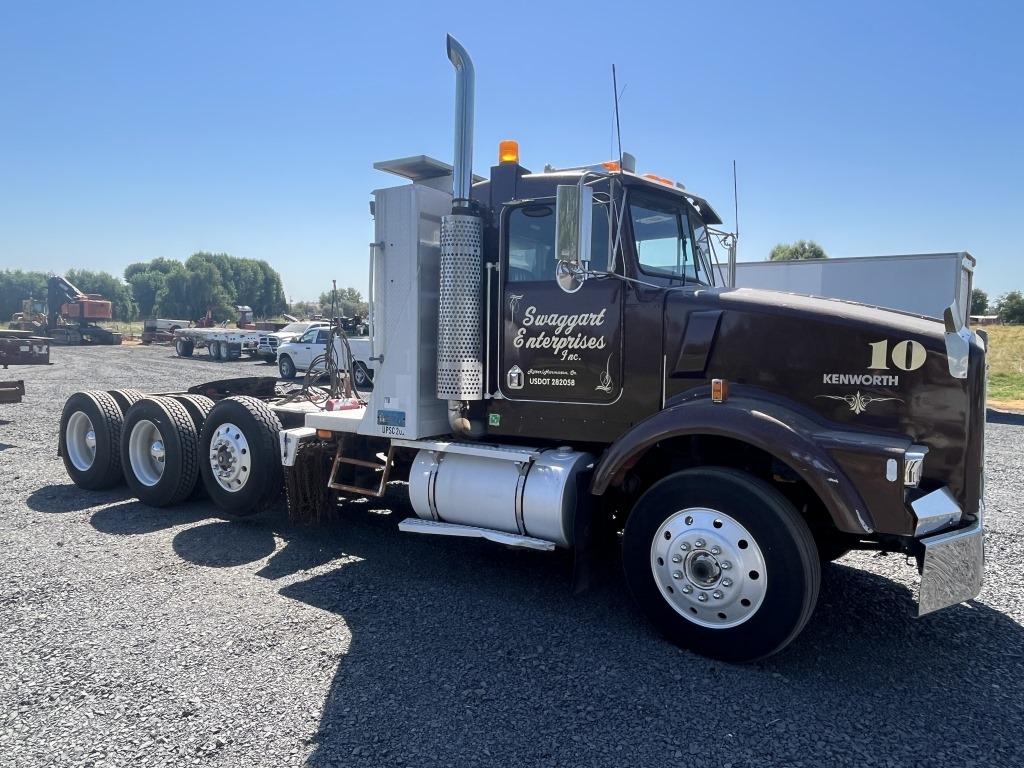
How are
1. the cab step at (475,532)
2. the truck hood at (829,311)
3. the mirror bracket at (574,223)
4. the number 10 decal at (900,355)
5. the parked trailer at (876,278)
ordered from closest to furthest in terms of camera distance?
1. the number 10 decal at (900,355)
2. the truck hood at (829,311)
3. the mirror bracket at (574,223)
4. the cab step at (475,532)
5. the parked trailer at (876,278)

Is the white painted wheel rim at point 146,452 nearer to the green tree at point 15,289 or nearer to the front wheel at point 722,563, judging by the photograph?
the front wheel at point 722,563

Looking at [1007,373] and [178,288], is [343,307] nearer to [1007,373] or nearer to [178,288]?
[1007,373]

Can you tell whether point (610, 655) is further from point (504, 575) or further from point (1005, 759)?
point (1005, 759)

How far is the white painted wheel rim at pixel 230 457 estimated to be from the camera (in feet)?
20.5

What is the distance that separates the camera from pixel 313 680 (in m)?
3.61

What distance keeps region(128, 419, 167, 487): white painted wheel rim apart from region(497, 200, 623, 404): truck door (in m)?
4.02

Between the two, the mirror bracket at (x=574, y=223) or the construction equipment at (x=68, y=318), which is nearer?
the mirror bracket at (x=574, y=223)

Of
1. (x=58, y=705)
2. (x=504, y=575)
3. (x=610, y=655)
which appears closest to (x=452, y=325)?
(x=504, y=575)

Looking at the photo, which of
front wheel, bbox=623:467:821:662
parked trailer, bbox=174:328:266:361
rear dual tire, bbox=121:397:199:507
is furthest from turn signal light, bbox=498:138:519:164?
parked trailer, bbox=174:328:266:361

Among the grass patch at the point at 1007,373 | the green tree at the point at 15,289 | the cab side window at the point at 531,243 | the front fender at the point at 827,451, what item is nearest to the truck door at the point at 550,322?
the cab side window at the point at 531,243

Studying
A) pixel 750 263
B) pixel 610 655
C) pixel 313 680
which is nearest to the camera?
pixel 313 680

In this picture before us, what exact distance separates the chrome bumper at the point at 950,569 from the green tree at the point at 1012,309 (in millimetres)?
66875

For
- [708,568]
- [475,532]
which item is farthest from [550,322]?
[708,568]

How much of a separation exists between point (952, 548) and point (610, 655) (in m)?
1.85
